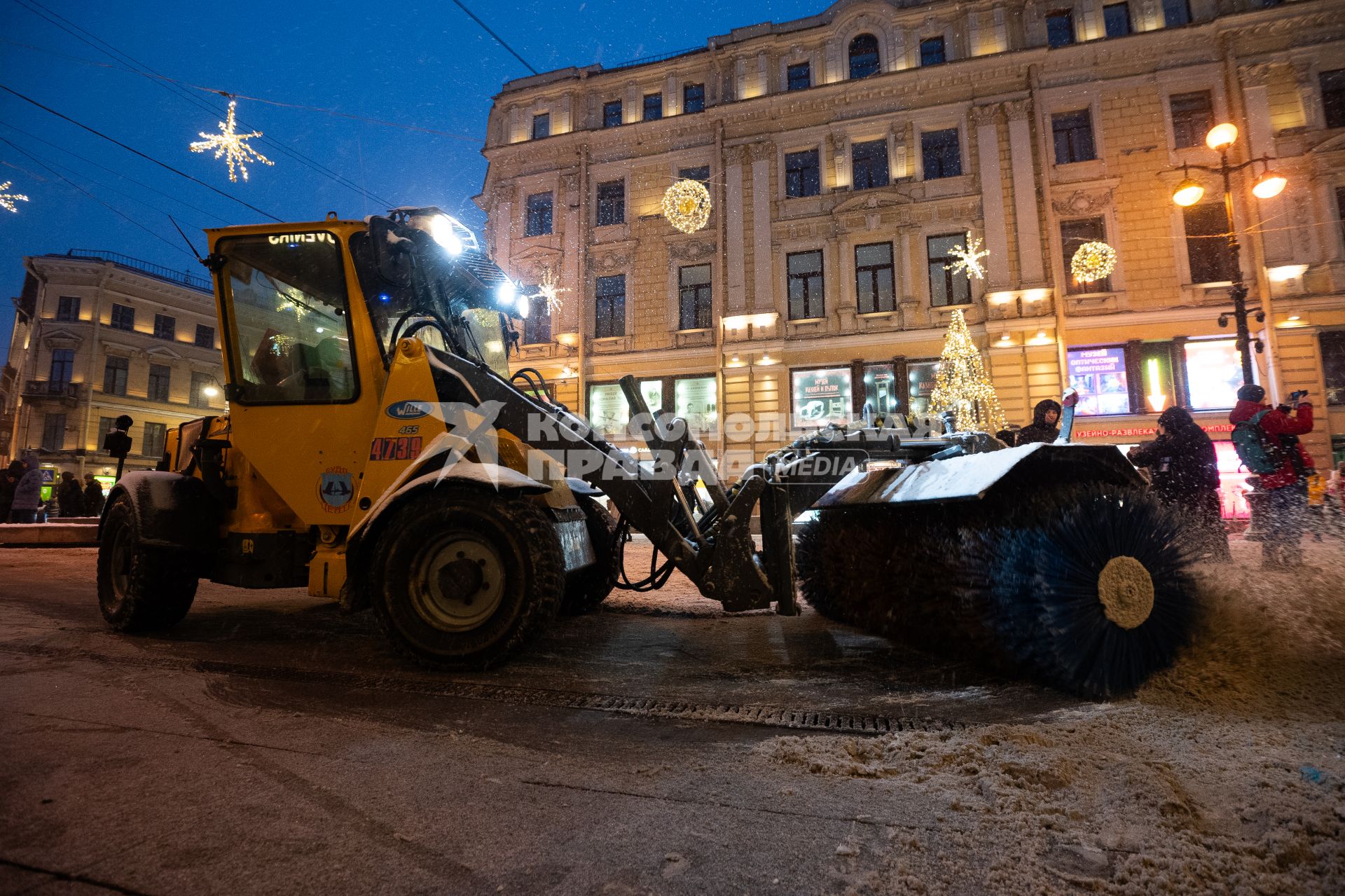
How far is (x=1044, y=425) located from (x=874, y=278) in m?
15.8

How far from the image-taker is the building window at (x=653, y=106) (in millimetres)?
22914

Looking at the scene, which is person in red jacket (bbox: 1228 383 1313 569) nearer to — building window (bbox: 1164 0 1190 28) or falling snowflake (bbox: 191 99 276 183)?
falling snowflake (bbox: 191 99 276 183)

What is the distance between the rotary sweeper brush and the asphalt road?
1.34ft

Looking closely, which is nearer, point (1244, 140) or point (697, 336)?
point (1244, 140)

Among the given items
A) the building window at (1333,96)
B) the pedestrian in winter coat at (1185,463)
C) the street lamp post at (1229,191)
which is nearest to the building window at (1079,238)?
the building window at (1333,96)

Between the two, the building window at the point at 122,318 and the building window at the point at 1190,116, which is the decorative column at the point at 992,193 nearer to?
the building window at the point at 1190,116

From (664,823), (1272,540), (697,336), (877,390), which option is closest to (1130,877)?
(664,823)

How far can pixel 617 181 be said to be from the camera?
23047 millimetres

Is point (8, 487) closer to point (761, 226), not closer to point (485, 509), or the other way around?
point (485, 509)

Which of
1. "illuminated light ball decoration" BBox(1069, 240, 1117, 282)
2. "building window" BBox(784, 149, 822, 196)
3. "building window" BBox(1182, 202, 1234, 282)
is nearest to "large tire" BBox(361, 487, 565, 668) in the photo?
"illuminated light ball decoration" BBox(1069, 240, 1117, 282)

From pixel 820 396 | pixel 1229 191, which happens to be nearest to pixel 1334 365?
pixel 1229 191

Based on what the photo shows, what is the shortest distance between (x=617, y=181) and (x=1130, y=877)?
24.4 meters

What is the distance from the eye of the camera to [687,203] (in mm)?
13984

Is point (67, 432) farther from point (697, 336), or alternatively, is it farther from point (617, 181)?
point (697, 336)
